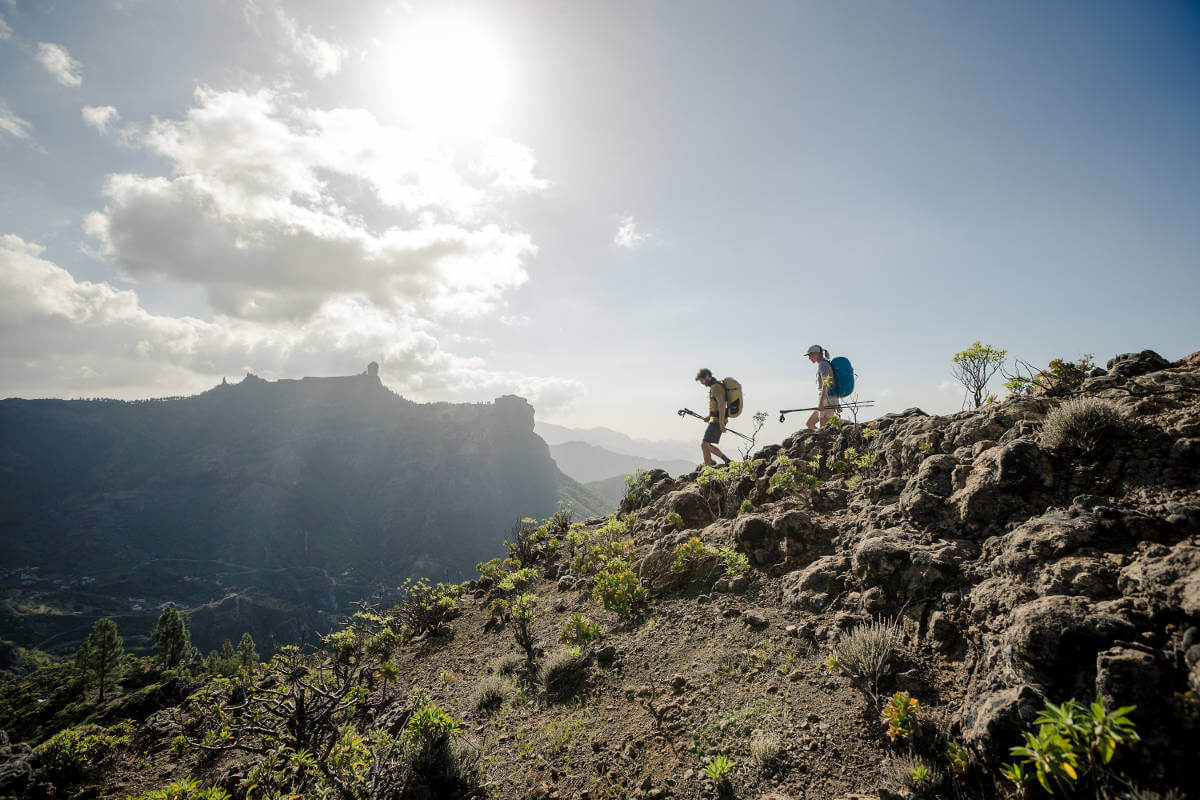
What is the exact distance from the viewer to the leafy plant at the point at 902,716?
3.66m

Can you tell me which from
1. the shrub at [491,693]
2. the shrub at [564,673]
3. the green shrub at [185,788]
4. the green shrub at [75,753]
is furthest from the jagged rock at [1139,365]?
the green shrub at [75,753]

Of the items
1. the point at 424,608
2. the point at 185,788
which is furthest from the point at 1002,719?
the point at 424,608

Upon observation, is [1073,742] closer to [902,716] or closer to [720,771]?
[902,716]

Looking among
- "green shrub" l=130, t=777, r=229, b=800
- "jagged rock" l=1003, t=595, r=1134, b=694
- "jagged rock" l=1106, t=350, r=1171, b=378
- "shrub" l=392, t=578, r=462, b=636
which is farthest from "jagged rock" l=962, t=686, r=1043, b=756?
"shrub" l=392, t=578, r=462, b=636

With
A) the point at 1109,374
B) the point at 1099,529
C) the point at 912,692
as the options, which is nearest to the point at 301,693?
the point at 912,692

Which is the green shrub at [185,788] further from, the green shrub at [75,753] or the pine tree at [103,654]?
the pine tree at [103,654]

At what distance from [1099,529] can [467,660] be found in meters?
9.71

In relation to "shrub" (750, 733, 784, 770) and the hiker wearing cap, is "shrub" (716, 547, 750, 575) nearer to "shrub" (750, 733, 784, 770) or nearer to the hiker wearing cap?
"shrub" (750, 733, 784, 770)

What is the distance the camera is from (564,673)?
22.8 ft

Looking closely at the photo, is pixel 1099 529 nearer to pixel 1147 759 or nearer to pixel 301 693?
pixel 1147 759

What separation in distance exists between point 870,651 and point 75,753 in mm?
12404

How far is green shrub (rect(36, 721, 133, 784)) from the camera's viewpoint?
7309 millimetres

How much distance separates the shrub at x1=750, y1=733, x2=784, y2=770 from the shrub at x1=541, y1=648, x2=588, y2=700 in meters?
3.08

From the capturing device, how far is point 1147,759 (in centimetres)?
259
